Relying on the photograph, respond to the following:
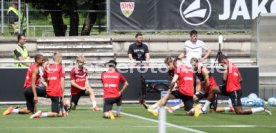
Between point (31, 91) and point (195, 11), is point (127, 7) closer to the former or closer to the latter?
point (195, 11)

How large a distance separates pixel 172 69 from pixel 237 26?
7722 millimetres

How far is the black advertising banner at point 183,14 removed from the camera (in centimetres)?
3012

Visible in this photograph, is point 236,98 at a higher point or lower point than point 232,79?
lower

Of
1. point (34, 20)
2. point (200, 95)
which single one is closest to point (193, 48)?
point (200, 95)

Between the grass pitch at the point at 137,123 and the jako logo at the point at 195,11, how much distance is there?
8493 mm

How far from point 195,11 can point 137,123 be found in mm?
12131

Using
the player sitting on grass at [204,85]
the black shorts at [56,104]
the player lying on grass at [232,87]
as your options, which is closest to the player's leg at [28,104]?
the black shorts at [56,104]

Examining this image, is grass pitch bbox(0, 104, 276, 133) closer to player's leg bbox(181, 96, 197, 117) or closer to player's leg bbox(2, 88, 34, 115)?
player's leg bbox(181, 96, 197, 117)

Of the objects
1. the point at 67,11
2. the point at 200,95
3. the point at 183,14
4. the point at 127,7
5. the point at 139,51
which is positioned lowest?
the point at 200,95

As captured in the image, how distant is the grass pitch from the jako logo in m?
8.49

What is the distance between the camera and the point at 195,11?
30109 millimetres

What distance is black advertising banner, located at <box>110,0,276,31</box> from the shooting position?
30.1m

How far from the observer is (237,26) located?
3058 centimetres

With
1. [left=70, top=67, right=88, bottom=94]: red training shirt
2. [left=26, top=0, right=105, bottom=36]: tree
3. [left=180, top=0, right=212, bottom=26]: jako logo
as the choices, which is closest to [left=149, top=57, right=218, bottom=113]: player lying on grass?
[left=70, top=67, right=88, bottom=94]: red training shirt
